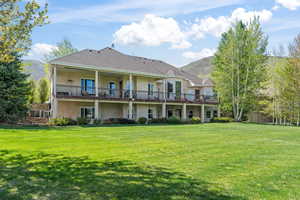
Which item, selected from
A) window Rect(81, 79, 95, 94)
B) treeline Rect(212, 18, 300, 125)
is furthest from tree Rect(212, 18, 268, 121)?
window Rect(81, 79, 95, 94)

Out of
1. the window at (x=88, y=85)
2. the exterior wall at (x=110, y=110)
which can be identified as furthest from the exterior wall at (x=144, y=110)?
the window at (x=88, y=85)

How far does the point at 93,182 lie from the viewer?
435cm

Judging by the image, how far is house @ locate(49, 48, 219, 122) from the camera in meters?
20.7

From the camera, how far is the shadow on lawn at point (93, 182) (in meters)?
3.77

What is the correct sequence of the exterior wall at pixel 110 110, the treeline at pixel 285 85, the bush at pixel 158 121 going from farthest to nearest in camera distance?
the treeline at pixel 285 85 < the exterior wall at pixel 110 110 < the bush at pixel 158 121

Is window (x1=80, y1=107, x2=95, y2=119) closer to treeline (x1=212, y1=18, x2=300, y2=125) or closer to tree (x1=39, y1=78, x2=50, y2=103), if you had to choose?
treeline (x1=212, y1=18, x2=300, y2=125)

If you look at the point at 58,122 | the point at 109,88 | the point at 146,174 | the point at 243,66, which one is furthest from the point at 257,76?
the point at 146,174

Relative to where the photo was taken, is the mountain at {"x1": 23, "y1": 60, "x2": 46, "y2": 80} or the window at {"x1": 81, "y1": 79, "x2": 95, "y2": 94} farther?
the window at {"x1": 81, "y1": 79, "x2": 95, "y2": 94}

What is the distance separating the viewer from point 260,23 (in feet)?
87.9

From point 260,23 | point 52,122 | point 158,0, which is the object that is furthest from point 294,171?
point 260,23

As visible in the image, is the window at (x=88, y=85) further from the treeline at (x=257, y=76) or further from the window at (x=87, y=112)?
the treeline at (x=257, y=76)

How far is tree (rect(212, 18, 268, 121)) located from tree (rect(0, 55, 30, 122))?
23.0 m

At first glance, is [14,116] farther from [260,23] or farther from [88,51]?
[260,23]

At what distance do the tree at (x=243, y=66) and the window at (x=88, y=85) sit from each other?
1676cm
